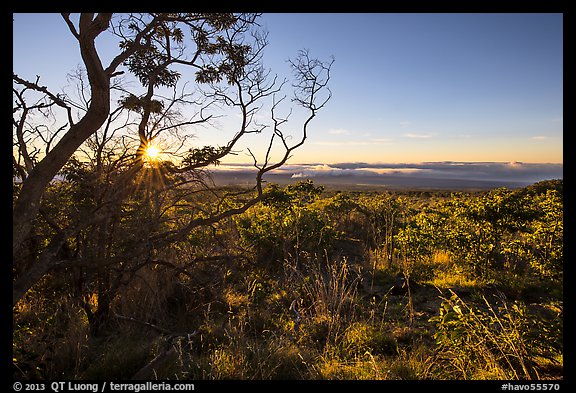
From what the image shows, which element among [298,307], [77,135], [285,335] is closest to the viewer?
[77,135]

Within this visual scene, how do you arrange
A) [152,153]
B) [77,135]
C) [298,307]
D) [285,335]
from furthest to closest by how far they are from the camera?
1. [152,153]
2. [298,307]
3. [285,335]
4. [77,135]

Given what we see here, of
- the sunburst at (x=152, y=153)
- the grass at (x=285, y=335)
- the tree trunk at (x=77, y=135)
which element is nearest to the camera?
the tree trunk at (x=77, y=135)

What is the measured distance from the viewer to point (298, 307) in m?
4.57

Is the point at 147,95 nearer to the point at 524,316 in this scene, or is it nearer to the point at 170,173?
the point at 170,173

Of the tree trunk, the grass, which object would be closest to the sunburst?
the grass

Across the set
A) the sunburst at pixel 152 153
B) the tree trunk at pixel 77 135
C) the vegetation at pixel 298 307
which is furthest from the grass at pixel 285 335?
the sunburst at pixel 152 153

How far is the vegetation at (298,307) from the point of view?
2672 millimetres

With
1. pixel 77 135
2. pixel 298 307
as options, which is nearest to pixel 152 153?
pixel 77 135

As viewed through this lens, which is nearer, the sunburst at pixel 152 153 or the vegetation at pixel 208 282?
the vegetation at pixel 208 282

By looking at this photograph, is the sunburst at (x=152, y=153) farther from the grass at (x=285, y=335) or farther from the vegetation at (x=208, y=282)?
the grass at (x=285, y=335)

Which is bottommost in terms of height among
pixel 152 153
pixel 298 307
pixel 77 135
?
pixel 298 307

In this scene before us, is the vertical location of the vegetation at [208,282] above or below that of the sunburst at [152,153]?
below

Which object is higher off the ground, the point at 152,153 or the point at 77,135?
the point at 152,153

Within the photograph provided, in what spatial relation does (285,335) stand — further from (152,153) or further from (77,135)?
(152,153)
